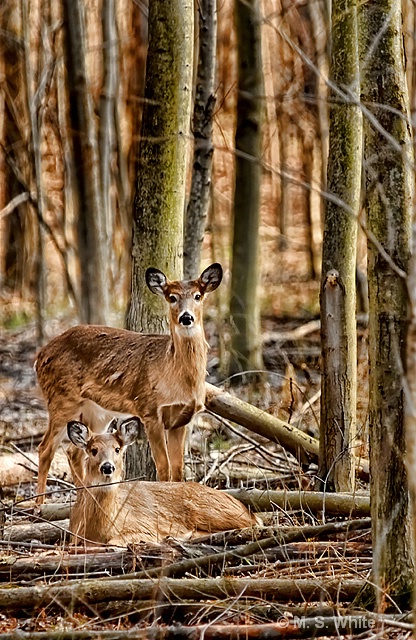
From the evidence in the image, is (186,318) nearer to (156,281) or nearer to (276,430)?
(156,281)

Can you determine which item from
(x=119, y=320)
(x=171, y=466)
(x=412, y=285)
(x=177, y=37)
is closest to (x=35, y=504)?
(x=171, y=466)

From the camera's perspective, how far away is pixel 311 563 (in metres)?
5.71

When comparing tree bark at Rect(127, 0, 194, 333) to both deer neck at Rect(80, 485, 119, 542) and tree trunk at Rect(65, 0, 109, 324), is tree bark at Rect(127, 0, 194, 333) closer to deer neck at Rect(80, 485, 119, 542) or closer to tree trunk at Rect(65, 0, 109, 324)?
deer neck at Rect(80, 485, 119, 542)

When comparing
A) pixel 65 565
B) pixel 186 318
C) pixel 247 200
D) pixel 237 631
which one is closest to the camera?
pixel 237 631

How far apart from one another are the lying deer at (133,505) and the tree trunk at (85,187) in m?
5.52

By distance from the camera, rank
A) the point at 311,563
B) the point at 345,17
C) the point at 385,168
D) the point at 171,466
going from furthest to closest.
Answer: the point at 171,466, the point at 345,17, the point at 311,563, the point at 385,168

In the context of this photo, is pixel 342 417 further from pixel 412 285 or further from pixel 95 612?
pixel 412 285

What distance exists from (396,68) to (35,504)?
3.88 m

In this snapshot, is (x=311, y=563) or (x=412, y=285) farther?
(x=311, y=563)

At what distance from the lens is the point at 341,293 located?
7262 mm

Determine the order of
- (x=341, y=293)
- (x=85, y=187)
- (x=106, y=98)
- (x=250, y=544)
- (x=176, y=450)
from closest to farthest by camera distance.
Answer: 1. (x=250, y=544)
2. (x=341, y=293)
3. (x=176, y=450)
4. (x=85, y=187)
5. (x=106, y=98)

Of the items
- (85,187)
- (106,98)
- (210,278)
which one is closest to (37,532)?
(210,278)

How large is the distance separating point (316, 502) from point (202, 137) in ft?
11.2

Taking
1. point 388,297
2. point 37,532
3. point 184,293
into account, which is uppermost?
point 388,297
